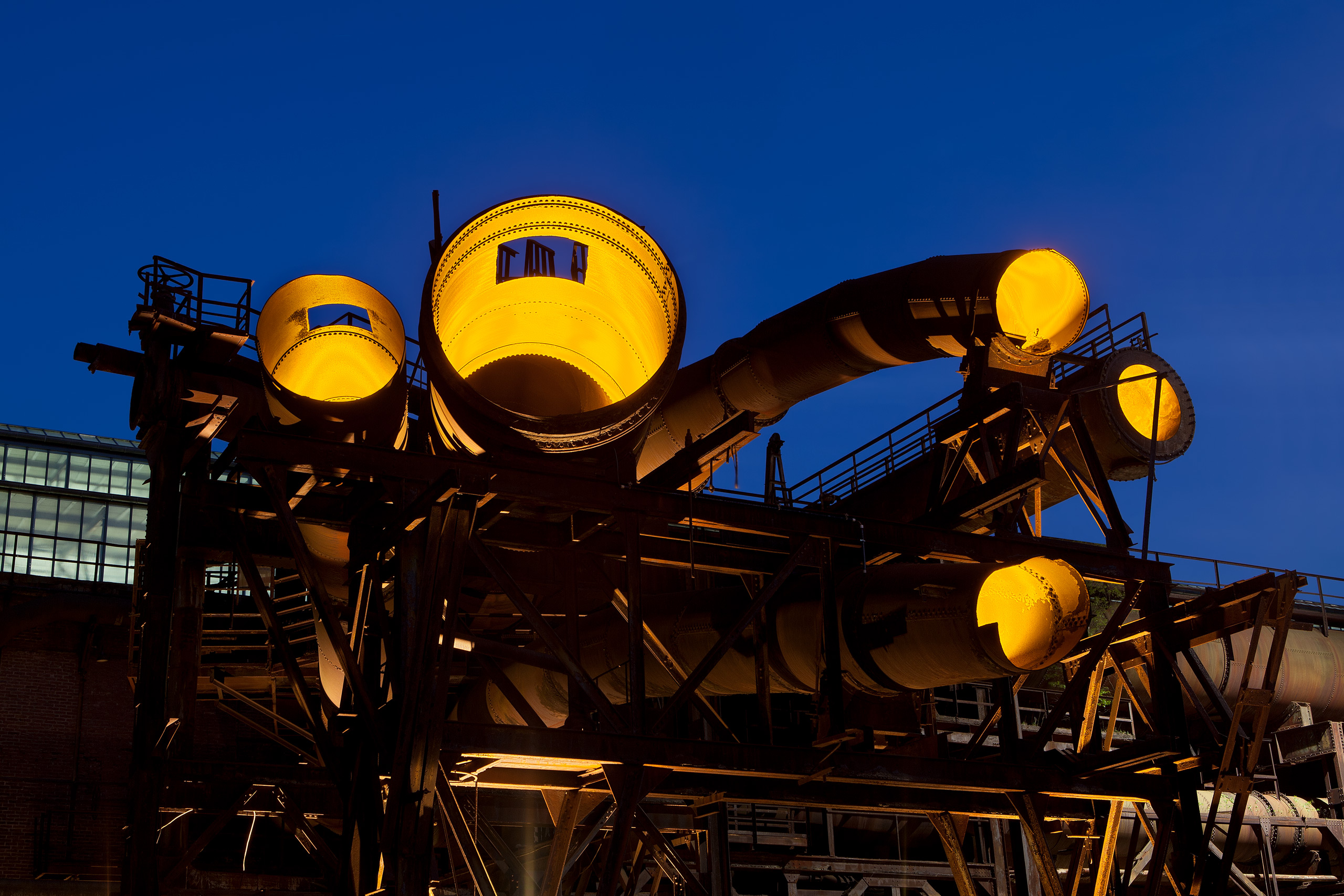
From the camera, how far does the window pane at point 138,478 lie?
3562 centimetres

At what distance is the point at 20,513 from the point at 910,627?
2872cm

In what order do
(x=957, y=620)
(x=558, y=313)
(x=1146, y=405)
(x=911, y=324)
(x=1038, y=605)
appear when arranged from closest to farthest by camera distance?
(x=957, y=620) < (x=1038, y=605) < (x=558, y=313) < (x=911, y=324) < (x=1146, y=405)

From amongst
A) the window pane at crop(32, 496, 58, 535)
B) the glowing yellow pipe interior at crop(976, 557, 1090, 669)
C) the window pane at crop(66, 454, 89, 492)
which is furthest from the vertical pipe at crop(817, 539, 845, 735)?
the window pane at crop(66, 454, 89, 492)

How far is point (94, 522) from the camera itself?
3381cm

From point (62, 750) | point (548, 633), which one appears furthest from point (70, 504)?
point (548, 633)

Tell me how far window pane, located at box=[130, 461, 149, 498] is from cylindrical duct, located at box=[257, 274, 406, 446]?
2431cm

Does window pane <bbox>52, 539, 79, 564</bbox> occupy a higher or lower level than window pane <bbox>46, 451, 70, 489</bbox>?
lower

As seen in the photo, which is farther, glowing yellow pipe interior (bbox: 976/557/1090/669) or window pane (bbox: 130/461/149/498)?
window pane (bbox: 130/461/149/498)

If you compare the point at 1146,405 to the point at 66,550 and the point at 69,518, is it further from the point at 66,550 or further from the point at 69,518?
the point at 69,518

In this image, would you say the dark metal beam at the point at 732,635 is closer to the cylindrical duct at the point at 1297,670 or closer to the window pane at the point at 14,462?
the cylindrical duct at the point at 1297,670

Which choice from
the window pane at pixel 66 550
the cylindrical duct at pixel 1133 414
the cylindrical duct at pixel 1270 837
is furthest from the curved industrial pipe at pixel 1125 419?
the window pane at pixel 66 550

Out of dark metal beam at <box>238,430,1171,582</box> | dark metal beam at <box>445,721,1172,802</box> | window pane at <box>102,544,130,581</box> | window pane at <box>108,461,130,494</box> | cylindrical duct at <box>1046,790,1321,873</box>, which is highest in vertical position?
window pane at <box>108,461,130,494</box>

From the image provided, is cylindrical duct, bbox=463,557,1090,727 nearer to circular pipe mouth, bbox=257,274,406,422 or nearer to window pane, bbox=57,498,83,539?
circular pipe mouth, bbox=257,274,406,422

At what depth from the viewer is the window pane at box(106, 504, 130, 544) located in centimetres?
3394
